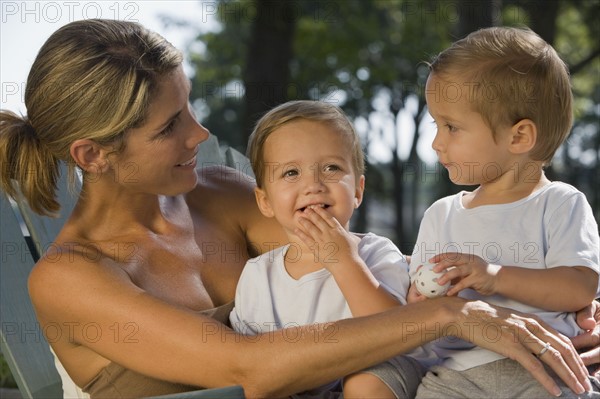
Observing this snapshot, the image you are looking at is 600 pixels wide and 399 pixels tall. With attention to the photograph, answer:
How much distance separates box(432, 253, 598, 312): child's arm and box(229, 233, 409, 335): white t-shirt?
0.28 meters

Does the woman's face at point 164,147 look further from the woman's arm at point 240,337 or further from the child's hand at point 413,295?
the child's hand at point 413,295

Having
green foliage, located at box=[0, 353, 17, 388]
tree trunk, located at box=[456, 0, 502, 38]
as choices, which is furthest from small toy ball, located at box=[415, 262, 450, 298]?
tree trunk, located at box=[456, 0, 502, 38]

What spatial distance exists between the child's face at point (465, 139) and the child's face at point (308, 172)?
28 cm

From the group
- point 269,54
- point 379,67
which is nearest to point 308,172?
point 269,54

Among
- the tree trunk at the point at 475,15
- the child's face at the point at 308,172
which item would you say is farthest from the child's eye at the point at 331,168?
the tree trunk at the point at 475,15

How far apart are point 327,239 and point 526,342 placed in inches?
22.3

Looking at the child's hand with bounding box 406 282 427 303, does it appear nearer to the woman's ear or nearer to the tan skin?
the tan skin

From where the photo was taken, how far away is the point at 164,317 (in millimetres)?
2400

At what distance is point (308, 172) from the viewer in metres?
2.50

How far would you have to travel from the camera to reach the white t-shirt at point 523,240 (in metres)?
2.29

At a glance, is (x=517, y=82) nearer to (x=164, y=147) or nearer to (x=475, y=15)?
(x=164, y=147)

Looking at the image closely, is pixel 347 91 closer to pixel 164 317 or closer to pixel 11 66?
pixel 11 66

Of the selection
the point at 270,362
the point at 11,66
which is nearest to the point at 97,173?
the point at 270,362

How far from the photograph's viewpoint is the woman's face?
103 inches
